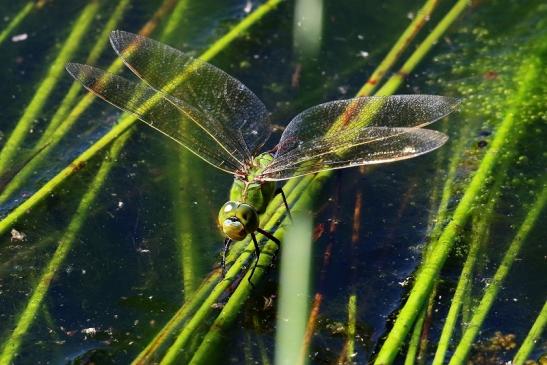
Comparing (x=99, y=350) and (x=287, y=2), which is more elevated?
(x=287, y=2)

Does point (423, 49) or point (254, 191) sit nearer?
point (254, 191)

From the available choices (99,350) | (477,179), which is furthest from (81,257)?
(477,179)

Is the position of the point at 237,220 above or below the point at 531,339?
above

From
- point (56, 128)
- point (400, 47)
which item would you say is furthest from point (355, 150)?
point (56, 128)

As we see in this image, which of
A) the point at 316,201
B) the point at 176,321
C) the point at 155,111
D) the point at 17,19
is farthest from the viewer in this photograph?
the point at 17,19

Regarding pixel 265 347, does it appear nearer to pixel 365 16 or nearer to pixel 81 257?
pixel 81 257

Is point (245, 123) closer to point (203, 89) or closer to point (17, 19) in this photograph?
point (203, 89)
